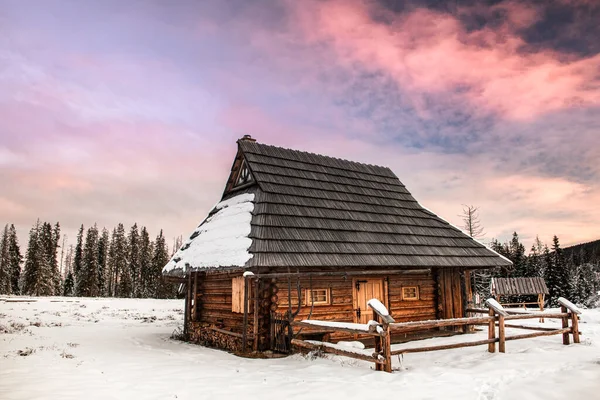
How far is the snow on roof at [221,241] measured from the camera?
12483 millimetres

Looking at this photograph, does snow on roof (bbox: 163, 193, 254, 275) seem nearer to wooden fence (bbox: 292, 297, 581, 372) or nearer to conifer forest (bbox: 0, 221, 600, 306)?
wooden fence (bbox: 292, 297, 581, 372)

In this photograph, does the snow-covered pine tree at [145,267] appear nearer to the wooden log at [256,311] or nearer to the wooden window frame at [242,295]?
the wooden window frame at [242,295]

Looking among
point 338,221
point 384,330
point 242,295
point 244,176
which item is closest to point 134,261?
point 244,176

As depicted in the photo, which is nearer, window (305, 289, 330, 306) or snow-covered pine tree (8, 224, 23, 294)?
window (305, 289, 330, 306)

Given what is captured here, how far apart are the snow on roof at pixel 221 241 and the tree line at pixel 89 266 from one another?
34890mm

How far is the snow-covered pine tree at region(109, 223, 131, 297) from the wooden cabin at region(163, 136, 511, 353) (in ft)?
177

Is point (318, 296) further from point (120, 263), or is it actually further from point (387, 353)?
point (120, 263)

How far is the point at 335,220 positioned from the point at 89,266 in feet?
171

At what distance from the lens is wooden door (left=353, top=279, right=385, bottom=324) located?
14.3 meters

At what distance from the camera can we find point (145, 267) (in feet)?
212

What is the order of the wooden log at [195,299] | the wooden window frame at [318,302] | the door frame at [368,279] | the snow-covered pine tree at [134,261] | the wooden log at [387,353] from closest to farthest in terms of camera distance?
the wooden log at [387,353], the wooden window frame at [318,302], the door frame at [368,279], the wooden log at [195,299], the snow-covered pine tree at [134,261]

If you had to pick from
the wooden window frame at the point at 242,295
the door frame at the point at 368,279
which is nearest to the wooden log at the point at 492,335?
the door frame at the point at 368,279

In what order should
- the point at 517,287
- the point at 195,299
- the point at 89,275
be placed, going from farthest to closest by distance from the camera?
the point at 89,275 < the point at 517,287 < the point at 195,299

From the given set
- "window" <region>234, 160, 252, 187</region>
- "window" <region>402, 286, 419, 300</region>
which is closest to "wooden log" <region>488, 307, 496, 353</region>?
"window" <region>402, 286, 419, 300</region>
